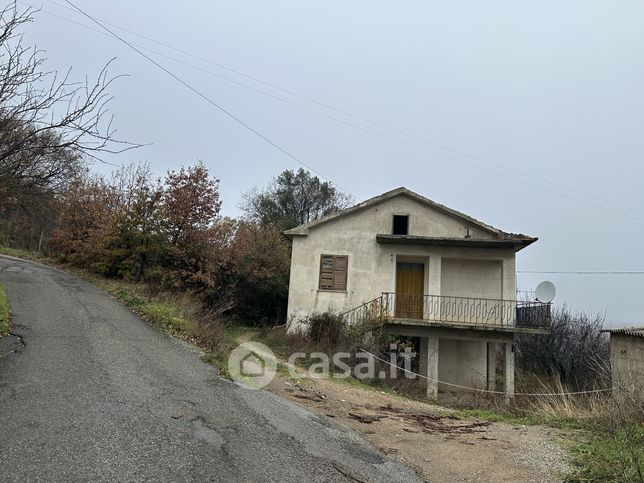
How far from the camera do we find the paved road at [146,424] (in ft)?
14.7

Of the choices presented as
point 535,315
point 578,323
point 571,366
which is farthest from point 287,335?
point 578,323

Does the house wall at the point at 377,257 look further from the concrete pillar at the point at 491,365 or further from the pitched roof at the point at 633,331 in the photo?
the pitched roof at the point at 633,331

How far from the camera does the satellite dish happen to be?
19.6m

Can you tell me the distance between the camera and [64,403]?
228 inches

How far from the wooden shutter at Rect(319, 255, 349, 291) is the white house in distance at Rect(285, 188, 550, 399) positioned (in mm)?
42

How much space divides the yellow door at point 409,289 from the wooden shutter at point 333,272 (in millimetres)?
2367

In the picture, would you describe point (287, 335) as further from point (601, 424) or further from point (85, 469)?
point (85, 469)

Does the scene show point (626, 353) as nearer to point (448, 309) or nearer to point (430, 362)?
point (448, 309)

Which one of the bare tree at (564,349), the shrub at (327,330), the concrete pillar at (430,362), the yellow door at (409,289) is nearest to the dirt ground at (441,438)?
the shrub at (327,330)

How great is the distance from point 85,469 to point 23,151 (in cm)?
388

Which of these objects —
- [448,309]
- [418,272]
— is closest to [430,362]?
[448,309]

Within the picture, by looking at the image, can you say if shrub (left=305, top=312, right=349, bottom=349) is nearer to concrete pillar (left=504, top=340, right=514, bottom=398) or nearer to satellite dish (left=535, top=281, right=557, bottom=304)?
concrete pillar (left=504, top=340, right=514, bottom=398)

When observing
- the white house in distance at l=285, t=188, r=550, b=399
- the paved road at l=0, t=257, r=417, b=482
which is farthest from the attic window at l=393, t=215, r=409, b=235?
the paved road at l=0, t=257, r=417, b=482

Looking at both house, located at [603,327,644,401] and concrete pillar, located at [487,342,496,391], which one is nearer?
house, located at [603,327,644,401]
